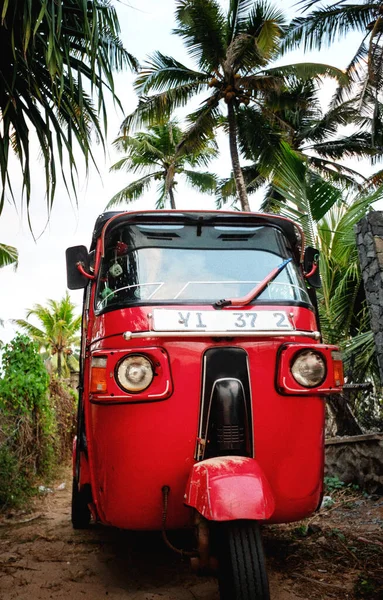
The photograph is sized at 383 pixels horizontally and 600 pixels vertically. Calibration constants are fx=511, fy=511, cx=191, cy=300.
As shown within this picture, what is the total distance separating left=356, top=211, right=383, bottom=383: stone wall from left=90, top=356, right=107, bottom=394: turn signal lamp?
3.62 m

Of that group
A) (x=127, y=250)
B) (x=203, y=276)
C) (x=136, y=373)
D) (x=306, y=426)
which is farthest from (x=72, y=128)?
(x=306, y=426)

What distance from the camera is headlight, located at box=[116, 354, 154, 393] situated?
10.0ft

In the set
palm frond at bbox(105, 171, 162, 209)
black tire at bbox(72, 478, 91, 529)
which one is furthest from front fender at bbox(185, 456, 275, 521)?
palm frond at bbox(105, 171, 162, 209)

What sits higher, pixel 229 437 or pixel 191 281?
pixel 191 281

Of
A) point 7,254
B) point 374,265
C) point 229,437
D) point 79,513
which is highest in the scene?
point 7,254

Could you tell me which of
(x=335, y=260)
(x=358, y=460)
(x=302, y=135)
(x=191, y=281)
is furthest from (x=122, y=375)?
(x=302, y=135)

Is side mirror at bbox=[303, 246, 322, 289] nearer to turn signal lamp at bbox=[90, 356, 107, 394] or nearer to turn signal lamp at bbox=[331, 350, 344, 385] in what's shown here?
turn signal lamp at bbox=[331, 350, 344, 385]

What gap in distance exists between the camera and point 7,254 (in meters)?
15.1

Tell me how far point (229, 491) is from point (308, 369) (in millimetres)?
976

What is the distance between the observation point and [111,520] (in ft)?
10.5

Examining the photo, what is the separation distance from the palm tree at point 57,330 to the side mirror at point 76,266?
92.1ft

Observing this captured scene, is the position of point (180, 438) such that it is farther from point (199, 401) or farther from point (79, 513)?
point (79, 513)

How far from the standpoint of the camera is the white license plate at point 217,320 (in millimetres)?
3182

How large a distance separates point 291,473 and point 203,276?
144 centimetres
